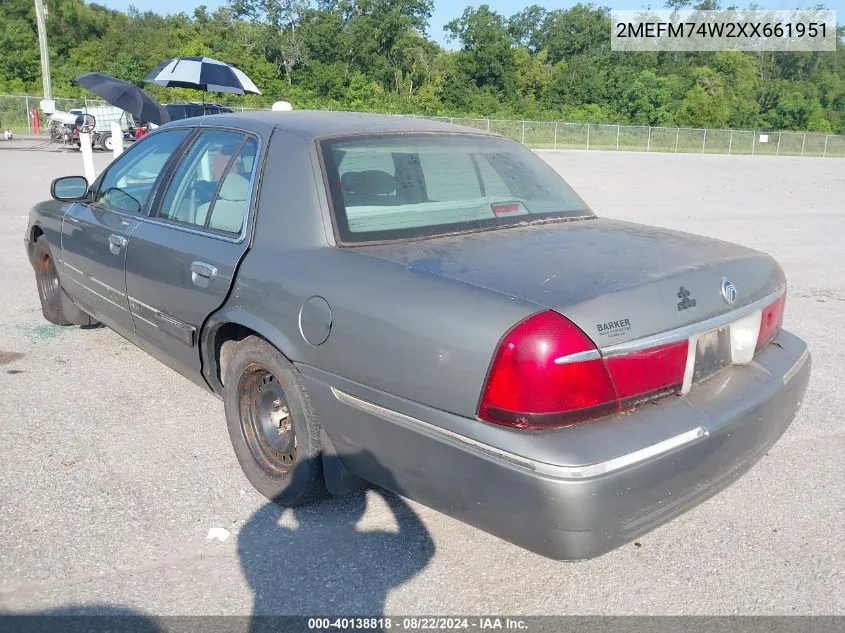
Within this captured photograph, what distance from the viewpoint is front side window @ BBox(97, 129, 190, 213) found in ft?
13.3

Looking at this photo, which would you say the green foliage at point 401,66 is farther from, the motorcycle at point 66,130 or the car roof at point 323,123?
the car roof at point 323,123

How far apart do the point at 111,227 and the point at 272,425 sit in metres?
1.67

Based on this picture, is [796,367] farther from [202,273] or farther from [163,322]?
[163,322]

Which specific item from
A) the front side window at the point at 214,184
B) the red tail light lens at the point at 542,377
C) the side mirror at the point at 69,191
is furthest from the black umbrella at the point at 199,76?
the red tail light lens at the point at 542,377

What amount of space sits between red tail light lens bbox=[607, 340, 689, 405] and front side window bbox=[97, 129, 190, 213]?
2.66 m

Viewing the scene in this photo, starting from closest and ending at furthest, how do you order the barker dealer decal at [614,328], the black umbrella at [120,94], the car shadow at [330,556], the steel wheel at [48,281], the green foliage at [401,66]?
the barker dealer decal at [614,328]
the car shadow at [330,556]
the steel wheel at [48,281]
the black umbrella at [120,94]
the green foliage at [401,66]

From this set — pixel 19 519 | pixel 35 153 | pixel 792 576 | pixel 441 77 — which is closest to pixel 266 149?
pixel 19 519

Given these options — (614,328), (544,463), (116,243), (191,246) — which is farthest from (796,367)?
(116,243)

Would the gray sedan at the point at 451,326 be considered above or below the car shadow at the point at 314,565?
above

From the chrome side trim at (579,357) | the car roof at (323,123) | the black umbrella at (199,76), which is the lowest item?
the chrome side trim at (579,357)

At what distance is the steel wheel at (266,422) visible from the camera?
10.4 ft

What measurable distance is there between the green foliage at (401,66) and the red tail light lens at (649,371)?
5106 centimetres

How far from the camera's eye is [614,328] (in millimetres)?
2312

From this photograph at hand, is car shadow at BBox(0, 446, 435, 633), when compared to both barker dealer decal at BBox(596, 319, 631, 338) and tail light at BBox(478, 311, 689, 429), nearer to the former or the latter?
tail light at BBox(478, 311, 689, 429)
